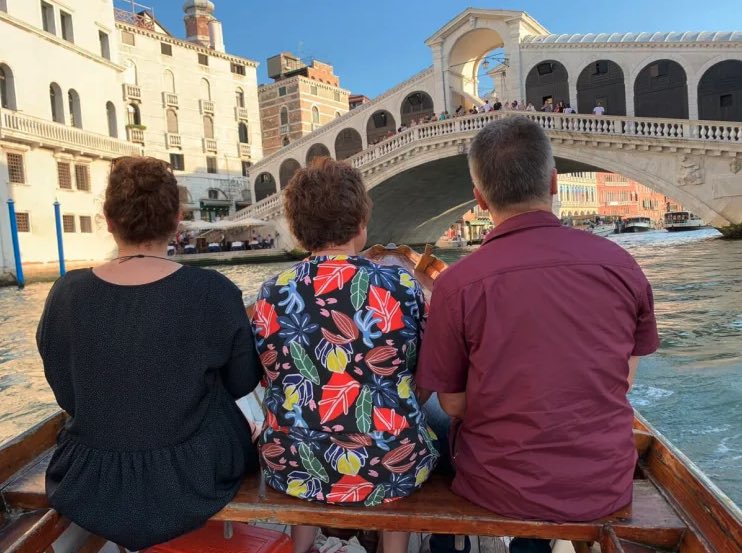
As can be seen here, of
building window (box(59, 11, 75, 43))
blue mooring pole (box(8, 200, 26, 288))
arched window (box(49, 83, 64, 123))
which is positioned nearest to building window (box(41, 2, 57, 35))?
building window (box(59, 11, 75, 43))

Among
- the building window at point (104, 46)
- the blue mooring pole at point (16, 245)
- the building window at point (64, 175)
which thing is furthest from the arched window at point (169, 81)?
the blue mooring pole at point (16, 245)

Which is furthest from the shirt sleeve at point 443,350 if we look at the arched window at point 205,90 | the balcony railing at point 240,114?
the balcony railing at point 240,114

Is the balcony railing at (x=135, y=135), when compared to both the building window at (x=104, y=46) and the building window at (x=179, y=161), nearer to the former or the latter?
the building window at (x=179, y=161)

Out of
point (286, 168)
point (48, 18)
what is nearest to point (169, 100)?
point (286, 168)

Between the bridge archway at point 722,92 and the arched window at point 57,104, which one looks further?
the arched window at point 57,104

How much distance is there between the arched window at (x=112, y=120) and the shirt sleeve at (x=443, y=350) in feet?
67.3

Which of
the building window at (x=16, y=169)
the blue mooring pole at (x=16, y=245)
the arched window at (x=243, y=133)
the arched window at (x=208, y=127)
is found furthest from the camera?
the arched window at (x=243, y=133)

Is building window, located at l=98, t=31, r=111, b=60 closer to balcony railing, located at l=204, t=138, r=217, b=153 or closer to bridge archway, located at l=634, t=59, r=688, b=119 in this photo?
balcony railing, located at l=204, t=138, r=217, b=153

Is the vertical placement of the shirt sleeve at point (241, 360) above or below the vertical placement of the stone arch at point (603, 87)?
below

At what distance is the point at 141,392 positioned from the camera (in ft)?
4.13

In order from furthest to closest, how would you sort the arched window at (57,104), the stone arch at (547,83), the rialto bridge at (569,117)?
the stone arch at (547,83) < the arched window at (57,104) < the rialto bridge at (569,117)

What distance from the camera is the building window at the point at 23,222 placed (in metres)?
15.4

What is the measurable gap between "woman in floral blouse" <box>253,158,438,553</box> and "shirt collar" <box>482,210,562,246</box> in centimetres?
23

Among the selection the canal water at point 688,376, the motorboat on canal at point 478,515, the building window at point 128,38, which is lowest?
the canal water at point 688,376
